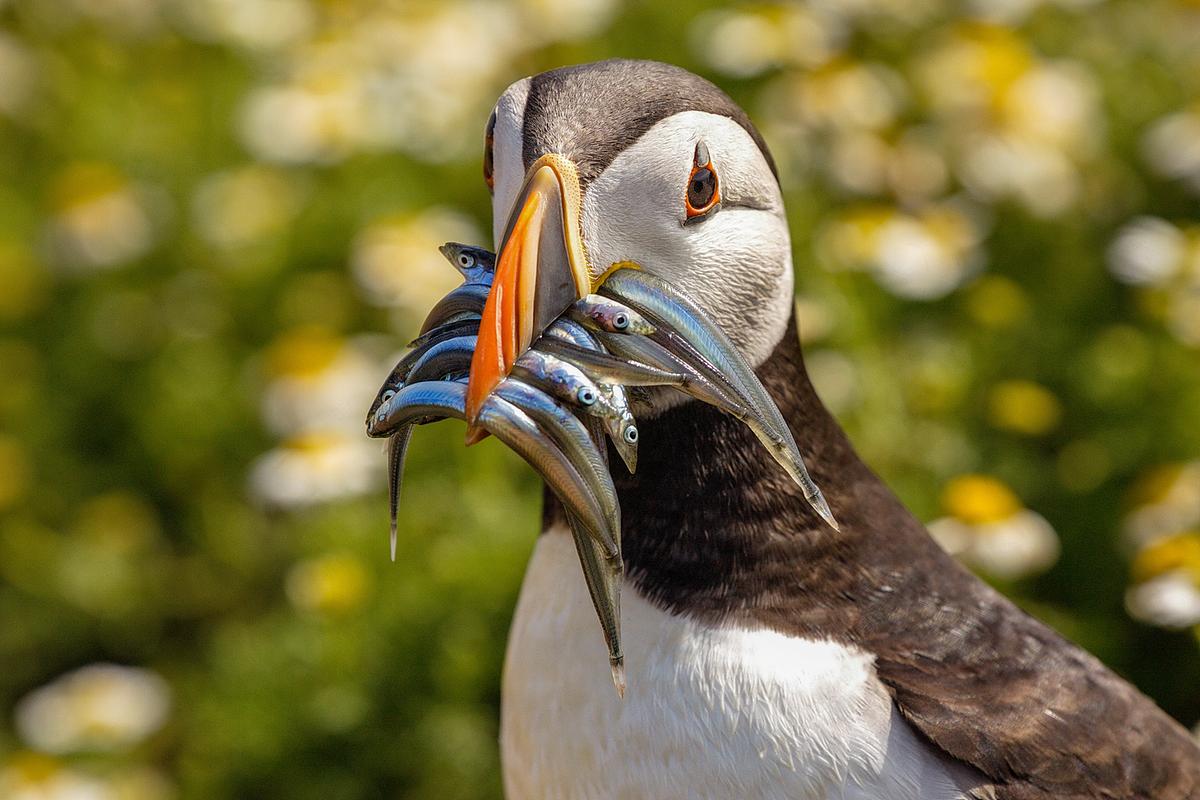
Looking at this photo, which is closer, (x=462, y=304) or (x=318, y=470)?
(x=462, y=304)

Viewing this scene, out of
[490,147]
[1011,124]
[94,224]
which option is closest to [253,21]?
[94,224]

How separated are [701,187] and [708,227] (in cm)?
5

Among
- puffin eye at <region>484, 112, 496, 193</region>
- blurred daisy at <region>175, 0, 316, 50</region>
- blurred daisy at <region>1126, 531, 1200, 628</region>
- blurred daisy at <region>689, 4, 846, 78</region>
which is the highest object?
puffin eye at <region>484, 112, 496, 193</region>

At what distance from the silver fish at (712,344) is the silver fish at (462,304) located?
0.18m

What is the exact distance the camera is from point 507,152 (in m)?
1.88

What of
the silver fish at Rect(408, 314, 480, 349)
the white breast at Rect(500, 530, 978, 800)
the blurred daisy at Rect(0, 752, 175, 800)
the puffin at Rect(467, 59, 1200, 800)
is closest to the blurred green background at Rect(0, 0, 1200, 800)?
the blurred daisy at Rect(0, 752, 175, 800)

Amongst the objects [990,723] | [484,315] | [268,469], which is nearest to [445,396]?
[484,315]

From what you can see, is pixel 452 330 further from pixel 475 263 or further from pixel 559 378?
pixel 559 378

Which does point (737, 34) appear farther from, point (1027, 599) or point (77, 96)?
point (77, 96)

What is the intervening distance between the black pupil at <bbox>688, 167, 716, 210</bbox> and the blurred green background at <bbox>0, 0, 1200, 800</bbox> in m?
1.40

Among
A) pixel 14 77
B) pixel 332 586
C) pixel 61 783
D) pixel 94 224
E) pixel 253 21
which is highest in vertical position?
pixel 253 21

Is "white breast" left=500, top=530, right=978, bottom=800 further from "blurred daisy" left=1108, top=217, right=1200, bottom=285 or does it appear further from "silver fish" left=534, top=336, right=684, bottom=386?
"blurred daisy" left=1108, top=217, right=1200, bottom=285

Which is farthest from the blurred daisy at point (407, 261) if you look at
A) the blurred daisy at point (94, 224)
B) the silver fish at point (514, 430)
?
the silver fish at point (514, 430)

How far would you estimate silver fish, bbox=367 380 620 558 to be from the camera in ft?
5.53
